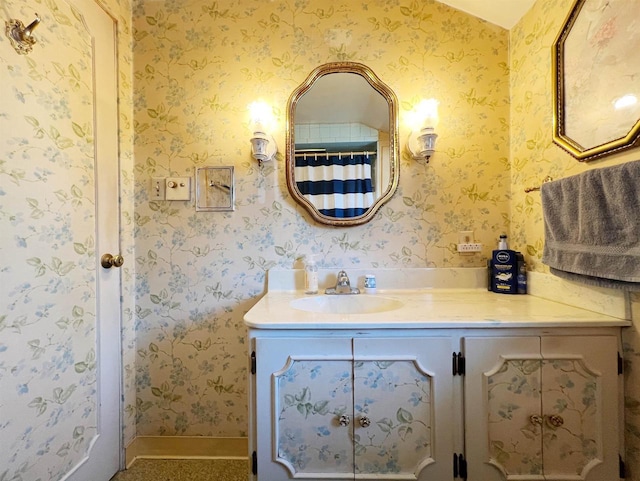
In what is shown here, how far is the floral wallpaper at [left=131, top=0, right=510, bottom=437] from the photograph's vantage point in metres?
1.25

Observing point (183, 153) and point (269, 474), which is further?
point (183, 153)

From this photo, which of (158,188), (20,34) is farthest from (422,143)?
(20,34)

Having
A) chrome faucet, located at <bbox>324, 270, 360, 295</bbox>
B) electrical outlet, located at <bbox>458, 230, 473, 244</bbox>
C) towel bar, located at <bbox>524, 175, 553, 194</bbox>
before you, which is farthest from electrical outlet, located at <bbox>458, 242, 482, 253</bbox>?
chrome faucet, located at <bbox>324, 270, 360, 295</bbox>

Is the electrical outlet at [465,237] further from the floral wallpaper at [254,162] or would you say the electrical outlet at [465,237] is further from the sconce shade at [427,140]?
the sconce shade at [427,140]

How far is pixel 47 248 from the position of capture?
866mm

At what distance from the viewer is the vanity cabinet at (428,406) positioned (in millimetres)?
802

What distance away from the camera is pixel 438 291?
1226 millimetres

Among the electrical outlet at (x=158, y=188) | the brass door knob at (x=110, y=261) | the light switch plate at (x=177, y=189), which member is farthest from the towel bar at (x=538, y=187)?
the brass door knob at (x=110, y=261)

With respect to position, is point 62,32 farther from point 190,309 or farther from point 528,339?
point 528,339

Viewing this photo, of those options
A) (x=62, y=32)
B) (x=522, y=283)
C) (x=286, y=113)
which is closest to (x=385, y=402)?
(x=522, y=283)

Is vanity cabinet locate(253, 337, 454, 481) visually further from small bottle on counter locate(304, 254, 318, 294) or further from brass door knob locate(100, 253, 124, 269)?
brass door knob locate(100, 253, 124, 269)

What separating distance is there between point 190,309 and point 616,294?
1.61 meters

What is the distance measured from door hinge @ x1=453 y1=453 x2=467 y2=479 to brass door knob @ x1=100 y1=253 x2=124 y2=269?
1.41 metres

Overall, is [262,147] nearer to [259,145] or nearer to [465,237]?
[259,145]
